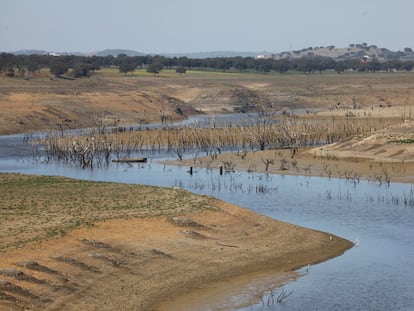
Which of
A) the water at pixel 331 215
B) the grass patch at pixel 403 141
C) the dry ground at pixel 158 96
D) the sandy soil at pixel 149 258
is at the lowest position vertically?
the dry ground at pixel 158 96

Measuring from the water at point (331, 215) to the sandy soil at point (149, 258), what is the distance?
1.44 m

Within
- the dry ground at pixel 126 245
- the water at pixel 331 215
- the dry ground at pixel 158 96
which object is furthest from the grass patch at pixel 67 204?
the dry ground at pixel 158 96

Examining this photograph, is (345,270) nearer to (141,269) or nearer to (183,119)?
(141,269)

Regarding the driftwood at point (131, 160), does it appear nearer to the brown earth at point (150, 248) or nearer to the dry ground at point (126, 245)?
the brown earth at point (150, 248)

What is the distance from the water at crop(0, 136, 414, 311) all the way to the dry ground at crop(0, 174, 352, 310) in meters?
1.45

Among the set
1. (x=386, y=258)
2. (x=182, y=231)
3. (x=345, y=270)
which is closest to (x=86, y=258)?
(x=182, y=231)

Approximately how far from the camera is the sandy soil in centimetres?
2052

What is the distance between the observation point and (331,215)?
3456 centimetres

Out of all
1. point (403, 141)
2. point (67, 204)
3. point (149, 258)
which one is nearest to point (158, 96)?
point (403, 141)

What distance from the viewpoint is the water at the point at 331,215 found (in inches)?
904

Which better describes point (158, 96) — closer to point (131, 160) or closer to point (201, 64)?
point (131, 160)

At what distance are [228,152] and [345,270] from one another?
33.1 meters

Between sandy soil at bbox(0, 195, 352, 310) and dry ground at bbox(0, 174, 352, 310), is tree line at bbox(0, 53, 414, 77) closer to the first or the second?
dry ground at bbox(0, 174, 352, 310)

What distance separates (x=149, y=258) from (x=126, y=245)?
87 centimetres
